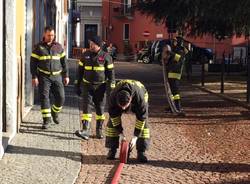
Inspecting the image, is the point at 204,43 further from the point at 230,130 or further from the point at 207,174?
the point at 207,174

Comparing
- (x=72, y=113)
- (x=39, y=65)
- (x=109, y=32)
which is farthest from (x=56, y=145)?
(x=109, y=32)

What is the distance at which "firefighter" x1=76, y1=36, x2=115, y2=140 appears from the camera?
1064 cm

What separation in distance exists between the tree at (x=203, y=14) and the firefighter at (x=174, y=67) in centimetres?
278

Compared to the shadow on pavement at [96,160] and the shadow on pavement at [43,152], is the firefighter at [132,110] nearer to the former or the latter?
the shadow on pavement at [96,160]

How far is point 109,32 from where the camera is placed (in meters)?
70.3

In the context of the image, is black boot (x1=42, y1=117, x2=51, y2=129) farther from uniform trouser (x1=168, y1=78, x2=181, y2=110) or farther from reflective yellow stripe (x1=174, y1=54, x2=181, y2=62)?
reflective yellow stripe (x1=174, y1=54, x2=181, y2=62)

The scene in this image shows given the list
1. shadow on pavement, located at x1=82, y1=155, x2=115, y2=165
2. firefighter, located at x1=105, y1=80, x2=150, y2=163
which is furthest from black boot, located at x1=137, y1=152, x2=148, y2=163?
shadow on pavement, located at x1=82, y1=155, x2=115, y2=165

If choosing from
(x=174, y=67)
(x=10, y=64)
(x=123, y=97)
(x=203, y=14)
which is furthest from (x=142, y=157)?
(x=203, y=14)

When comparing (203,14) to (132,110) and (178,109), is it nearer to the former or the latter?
(178,109)

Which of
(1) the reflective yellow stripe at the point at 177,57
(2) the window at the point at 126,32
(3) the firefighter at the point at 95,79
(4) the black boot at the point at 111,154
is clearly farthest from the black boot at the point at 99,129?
(2) the window at the point at 126,32

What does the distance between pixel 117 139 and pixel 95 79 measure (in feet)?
6.30

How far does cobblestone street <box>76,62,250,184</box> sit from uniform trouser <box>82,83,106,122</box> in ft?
1.59

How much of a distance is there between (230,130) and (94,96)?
3.06 m

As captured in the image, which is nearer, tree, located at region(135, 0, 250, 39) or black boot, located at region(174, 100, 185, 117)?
black boot, located at region(174, 100, 185, 117)
